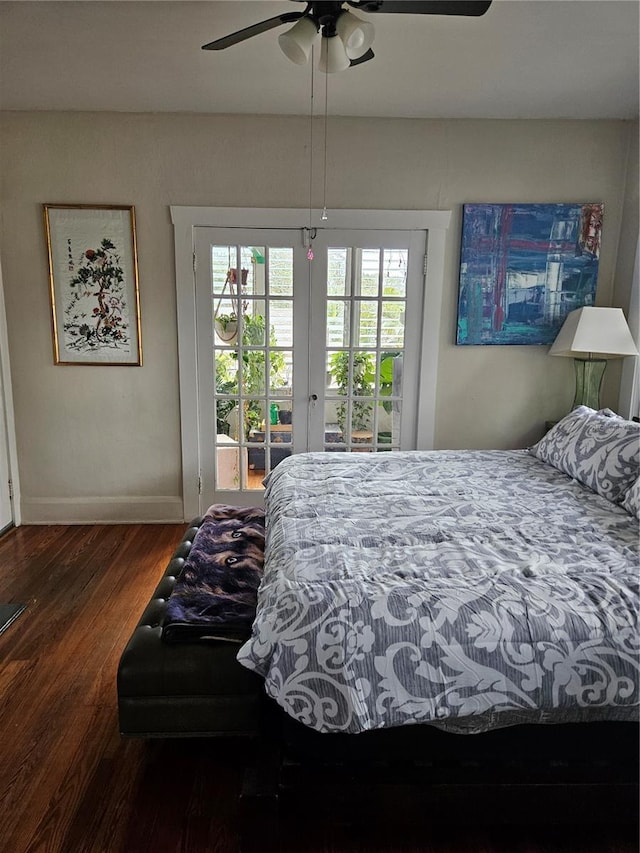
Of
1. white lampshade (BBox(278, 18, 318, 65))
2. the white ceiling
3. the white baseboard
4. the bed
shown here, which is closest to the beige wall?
the white baseboard

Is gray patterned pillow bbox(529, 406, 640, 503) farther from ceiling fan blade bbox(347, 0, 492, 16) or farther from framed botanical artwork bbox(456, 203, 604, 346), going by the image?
ceiling fan blade bbox(347, 0, 492, 16)

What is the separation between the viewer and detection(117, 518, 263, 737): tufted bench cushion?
5.28ft

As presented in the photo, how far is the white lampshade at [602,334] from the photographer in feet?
10.1

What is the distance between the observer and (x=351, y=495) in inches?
86.6

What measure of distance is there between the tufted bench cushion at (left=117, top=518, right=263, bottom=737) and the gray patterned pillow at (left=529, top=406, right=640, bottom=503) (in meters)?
1.55

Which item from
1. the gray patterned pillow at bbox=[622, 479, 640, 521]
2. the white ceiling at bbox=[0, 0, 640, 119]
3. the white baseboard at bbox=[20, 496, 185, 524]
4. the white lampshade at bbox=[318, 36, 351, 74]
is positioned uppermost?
the white ceiling at bbox=[0, 0, 640, 119]

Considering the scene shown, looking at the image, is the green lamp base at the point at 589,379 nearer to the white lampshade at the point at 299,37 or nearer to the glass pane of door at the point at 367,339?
the glass pane of door at the point at 367,339

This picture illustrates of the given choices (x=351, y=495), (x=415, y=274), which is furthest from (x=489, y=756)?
(x=415, y=274)

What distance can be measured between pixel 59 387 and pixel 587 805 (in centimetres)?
343

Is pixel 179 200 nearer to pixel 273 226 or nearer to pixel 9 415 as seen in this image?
pixel 273 226

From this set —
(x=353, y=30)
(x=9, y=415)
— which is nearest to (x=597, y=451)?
(x=353, y=30)

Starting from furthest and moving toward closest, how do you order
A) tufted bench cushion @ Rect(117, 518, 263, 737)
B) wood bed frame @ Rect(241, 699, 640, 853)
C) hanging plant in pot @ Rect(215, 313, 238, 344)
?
hanging plant in pot @ Rect(215, 313, 238, 344) → tufted bench cushion @ Rect(117, 518, 263, 737) → wood bed frame @ Rect(241, 699, 640, 853)

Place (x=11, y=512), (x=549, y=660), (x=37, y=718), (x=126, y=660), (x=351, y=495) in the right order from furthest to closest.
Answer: (x=11, y=512) < (x=351, y=495) < (x=37, y=718) < (x=126, y=660) < (x=549, y=660)

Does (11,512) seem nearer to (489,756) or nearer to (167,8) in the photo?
(167,8)
